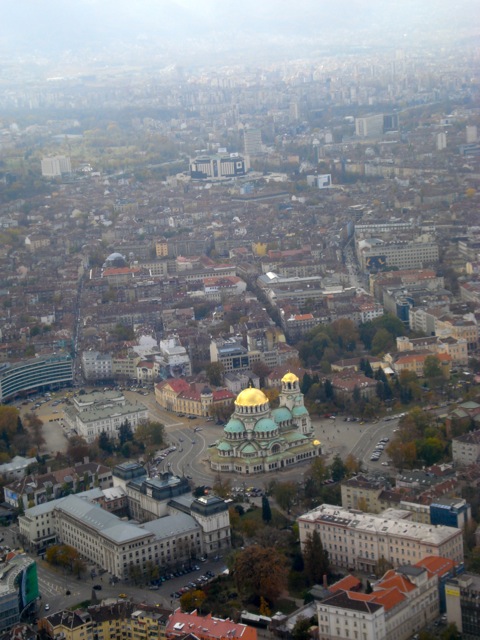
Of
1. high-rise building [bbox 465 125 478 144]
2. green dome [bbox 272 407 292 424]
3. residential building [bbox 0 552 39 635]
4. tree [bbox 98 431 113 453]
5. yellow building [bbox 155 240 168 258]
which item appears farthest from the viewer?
high-rise building [bbox 465 125 478 144]

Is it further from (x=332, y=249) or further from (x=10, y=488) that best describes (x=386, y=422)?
(x=332, y=249)

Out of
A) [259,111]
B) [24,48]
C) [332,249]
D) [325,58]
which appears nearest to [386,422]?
[332,249]

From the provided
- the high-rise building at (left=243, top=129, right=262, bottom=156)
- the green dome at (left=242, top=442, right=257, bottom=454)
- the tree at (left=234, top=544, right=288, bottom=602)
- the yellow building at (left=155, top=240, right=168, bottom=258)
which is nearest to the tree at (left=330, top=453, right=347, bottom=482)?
the green dome at (left=242, top=442, right=257, bottom=454)

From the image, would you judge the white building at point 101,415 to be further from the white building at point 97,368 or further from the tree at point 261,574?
the tree at point 261,574

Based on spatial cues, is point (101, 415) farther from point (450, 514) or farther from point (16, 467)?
point (450, 514)

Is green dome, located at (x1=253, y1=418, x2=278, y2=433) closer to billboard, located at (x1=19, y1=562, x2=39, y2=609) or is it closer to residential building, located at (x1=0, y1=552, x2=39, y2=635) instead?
residential building, located at (x1=0, y1=552, x2=39, y2=635)

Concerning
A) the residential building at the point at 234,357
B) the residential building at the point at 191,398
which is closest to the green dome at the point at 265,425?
the residential building at the point at 191,398
